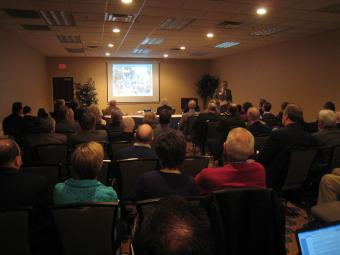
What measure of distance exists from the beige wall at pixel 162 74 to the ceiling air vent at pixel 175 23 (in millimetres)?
6736

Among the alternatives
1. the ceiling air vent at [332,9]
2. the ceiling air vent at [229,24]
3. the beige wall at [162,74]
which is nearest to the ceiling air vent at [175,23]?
the ceiling air vent at [229,24]

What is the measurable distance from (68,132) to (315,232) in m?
4.48

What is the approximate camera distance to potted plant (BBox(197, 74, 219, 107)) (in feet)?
45.8

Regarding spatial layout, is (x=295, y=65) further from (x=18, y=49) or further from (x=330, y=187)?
(x=18, y=49)

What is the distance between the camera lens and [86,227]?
184 centimetres

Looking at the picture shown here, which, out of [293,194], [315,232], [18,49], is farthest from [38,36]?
[315,232]

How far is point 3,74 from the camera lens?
6.98 m

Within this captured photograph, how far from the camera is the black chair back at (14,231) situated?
1700 millimetres

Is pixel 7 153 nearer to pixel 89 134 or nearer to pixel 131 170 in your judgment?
pixel 131 170

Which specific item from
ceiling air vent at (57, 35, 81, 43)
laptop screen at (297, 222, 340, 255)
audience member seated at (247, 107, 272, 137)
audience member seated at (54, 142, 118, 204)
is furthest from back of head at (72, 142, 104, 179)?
ceiling air vent at (57, 35, 81, 43)

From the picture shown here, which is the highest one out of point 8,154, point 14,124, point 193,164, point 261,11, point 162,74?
point 261,11

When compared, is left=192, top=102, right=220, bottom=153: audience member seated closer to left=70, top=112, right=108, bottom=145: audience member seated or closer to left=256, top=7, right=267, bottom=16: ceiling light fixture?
left=256, top=7, right=267, bottom=16: ceiling light fixture

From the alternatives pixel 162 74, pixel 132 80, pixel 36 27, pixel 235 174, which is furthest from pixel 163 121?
pixel 162 74

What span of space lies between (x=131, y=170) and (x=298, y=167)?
1725 millimetres
